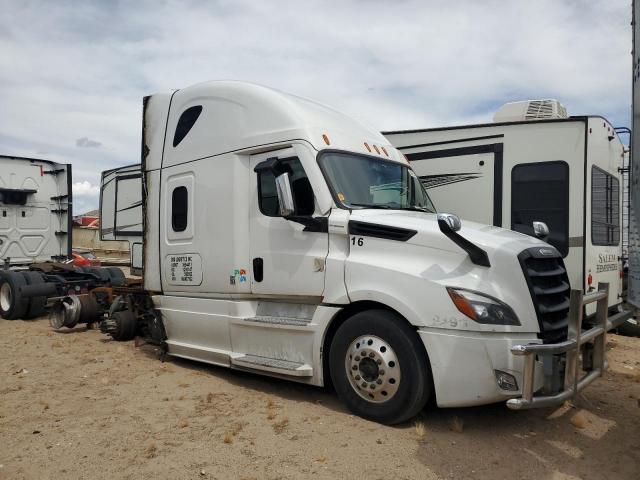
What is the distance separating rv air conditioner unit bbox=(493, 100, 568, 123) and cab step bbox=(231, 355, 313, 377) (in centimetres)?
515

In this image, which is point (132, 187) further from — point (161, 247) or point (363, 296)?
point (363, 296)

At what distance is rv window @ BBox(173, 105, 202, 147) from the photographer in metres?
6.45

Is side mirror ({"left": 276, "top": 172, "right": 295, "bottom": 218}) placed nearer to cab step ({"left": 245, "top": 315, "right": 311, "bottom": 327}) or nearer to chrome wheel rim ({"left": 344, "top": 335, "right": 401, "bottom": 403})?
cab step ({"left": 245, "top": 315, "right": 311, "bottom": 327})

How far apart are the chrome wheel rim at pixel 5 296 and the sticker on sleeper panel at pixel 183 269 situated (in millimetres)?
5462

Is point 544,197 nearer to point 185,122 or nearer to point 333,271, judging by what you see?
point 333,271

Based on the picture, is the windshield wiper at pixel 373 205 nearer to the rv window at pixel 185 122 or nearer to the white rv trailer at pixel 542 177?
the rv window at pixel 185 122

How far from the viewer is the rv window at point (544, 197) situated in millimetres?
7266

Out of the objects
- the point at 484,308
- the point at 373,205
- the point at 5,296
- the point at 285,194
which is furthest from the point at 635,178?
the point at 5,296

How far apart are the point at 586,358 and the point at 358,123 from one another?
344 cm

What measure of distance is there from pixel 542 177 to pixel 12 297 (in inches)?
371

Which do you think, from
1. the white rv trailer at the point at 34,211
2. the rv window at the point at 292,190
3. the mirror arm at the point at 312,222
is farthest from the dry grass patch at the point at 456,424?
the white rv trailer at the point at 34,211

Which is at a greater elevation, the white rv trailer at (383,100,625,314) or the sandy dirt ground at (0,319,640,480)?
the white rv trailer at (383,100,625,314)

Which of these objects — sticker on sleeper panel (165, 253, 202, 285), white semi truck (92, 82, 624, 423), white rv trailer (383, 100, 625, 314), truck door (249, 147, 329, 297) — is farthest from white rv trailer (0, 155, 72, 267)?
truck door (249, 147, 329, 297)

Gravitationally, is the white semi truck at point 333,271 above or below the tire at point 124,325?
above
